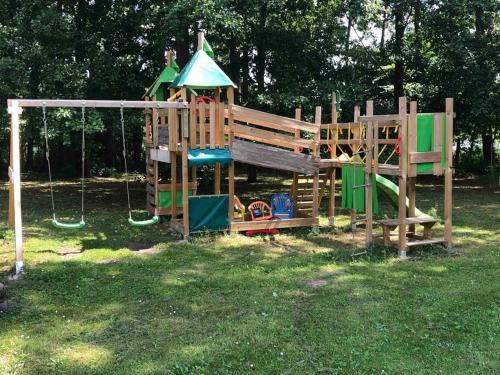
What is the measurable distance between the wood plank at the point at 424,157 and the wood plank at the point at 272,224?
344cm

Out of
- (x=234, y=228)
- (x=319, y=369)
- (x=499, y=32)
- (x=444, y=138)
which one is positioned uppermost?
(x=499, y=32)

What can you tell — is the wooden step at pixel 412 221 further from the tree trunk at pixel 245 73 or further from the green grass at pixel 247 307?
the tree trunk at pixel 245 73

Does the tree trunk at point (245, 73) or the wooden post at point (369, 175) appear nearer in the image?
the wooden post at point (369, 175)

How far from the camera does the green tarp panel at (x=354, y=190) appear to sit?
10.3m

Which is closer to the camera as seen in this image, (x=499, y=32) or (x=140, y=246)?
(x=140, y=246)

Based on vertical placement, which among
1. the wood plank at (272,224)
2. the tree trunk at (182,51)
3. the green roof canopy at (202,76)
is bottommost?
the wood plank at (272,224)

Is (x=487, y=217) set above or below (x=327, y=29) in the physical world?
below

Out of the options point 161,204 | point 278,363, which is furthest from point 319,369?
point 161,204

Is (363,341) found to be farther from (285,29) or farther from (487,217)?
(285,29)

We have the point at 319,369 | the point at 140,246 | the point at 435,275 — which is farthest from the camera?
the point at 140,246

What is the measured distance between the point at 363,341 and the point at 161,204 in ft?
28.4

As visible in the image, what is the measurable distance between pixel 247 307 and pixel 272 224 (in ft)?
16.9

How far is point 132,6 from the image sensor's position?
18.1m

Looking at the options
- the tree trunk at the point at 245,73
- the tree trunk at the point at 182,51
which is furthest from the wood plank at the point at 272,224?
the tree trunk at the point at 245,73
